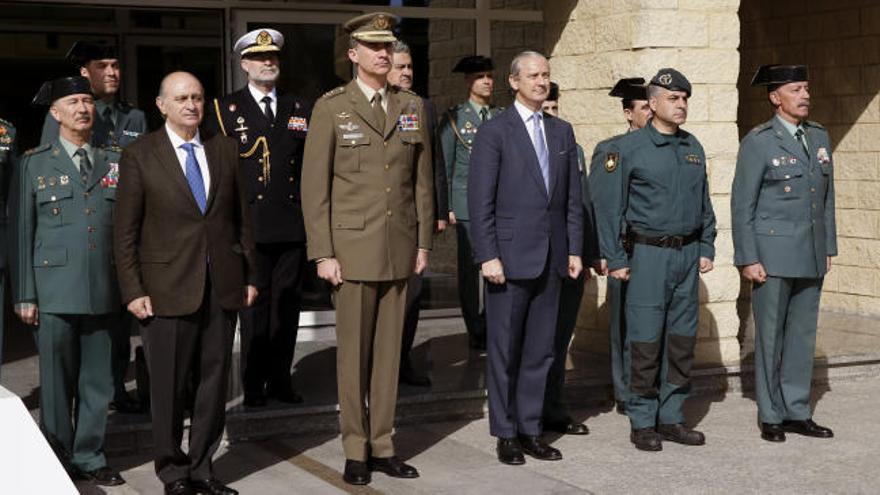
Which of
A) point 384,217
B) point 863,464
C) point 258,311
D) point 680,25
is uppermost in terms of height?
point 680,25

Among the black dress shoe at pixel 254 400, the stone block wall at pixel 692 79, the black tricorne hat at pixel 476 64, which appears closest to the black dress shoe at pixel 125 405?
Answer: the black dress shoe at pixel 254 400

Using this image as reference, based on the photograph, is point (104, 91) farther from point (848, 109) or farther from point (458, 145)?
point (848, 109)

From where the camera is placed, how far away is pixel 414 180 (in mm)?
6625

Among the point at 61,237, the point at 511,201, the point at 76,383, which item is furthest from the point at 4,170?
the point at 511,201

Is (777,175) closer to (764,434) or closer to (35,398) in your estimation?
(764,434)

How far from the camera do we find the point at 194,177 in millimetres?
6039

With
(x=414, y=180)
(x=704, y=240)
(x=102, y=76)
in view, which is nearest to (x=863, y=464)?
(x=704, y=240)

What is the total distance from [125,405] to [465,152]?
10.2ft

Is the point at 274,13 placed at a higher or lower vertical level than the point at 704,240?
higher

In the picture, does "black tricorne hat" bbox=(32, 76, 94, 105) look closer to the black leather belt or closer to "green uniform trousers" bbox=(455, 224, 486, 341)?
the black leather belt

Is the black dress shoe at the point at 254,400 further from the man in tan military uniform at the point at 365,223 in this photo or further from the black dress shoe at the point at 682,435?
the black dress shoe at the point at 682,435

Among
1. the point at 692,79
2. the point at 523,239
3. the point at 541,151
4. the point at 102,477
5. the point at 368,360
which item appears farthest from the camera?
the point at 692,79

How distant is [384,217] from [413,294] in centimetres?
187

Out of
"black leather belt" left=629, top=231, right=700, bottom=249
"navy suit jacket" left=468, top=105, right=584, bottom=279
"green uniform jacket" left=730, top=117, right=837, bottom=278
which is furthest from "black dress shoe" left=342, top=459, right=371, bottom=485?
"green uniform jacket" left=730, top=117, right=837, bottom=278
